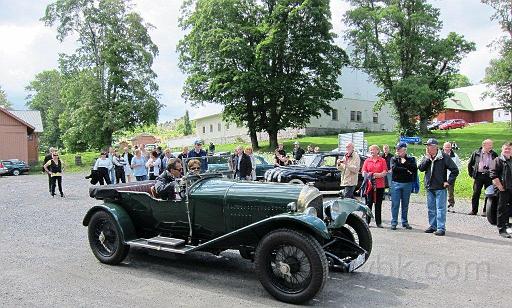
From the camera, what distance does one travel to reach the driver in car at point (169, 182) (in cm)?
627

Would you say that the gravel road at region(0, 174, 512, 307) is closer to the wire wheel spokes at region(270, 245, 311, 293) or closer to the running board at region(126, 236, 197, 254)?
the wire wheel spokes at region(270, 245, 311, 293)

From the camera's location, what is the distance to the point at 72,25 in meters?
41.8

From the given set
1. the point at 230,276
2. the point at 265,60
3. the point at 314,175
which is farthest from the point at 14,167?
the point at 230,276

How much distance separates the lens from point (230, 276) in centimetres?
595

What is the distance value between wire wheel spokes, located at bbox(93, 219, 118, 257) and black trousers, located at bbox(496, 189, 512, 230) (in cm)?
682

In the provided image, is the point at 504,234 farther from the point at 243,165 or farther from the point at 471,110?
the point at 471,110

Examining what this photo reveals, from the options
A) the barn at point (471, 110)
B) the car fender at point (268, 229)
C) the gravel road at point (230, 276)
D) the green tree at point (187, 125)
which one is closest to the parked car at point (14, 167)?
the gravel road at point (230, 276)

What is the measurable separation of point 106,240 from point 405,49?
3531 cm

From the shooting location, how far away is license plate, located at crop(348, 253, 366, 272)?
569 centimetres

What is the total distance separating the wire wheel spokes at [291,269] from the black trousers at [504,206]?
17.2 ft

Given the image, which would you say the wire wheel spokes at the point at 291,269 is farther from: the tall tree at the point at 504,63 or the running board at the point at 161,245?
the tall tree at the point at 504,63

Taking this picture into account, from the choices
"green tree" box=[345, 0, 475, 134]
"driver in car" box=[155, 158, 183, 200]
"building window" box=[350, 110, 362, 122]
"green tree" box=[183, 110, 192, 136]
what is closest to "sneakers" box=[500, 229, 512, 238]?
"driver in car" box=[155, 158, 183, 200]

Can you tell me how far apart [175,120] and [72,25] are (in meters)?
63.1

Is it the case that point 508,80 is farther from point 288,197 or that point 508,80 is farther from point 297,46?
point 288,197
